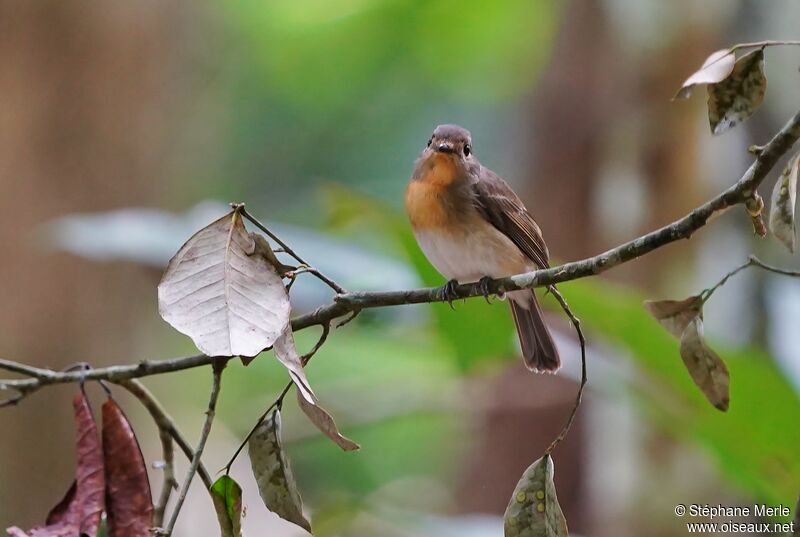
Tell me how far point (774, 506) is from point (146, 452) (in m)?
3.27

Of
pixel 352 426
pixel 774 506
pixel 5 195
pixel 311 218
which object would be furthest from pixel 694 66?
pixel 311 218

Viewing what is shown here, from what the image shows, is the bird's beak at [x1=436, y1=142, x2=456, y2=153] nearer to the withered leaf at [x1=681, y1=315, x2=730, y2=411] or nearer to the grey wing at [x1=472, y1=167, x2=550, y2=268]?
the grey wing at [x1=472, y1=167, x2=550, y2=268]

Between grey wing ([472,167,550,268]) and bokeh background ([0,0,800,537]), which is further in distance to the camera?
bokeh background ([0,0,800,537])

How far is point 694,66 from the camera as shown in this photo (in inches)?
187

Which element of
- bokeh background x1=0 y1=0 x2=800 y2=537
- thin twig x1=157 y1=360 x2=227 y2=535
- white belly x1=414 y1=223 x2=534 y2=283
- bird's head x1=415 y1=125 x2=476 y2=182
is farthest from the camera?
bokeh background x1=0 y1=0 x2=800 y2=537

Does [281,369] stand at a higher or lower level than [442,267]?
higher

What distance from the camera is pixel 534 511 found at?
4.69ft

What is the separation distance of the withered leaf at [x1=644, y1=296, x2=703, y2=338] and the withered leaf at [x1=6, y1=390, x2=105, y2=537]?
0.85 metres

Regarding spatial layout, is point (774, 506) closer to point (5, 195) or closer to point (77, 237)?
point (77, 237)

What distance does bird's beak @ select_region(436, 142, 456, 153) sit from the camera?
9.41 ft

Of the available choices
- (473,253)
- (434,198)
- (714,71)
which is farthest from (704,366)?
(434,198)

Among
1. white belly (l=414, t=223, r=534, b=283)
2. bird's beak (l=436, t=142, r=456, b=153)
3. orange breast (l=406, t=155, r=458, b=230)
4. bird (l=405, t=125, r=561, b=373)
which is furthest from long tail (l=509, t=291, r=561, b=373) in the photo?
bird's beak (l=436, t=142, r=456, b=153)

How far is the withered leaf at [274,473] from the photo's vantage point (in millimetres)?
1443

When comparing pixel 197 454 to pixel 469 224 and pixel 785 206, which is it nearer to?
pixel 785 206
